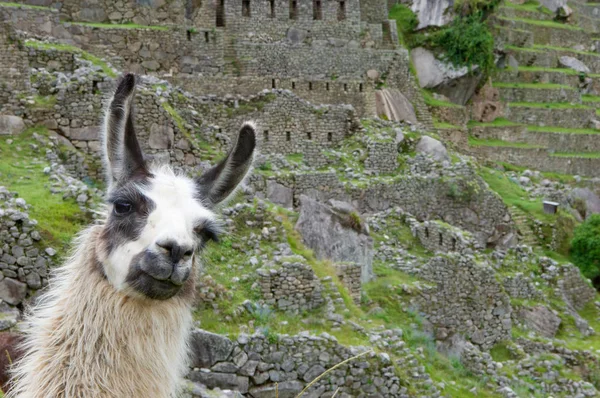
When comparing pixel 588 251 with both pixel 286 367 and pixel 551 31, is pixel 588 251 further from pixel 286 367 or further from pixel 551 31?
pixel 551 31

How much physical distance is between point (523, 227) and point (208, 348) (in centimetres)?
1366

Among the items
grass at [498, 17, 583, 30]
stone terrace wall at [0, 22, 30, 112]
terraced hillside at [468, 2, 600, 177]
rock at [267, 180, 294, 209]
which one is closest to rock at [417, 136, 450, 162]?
rock at [267, 180, 294, 209]

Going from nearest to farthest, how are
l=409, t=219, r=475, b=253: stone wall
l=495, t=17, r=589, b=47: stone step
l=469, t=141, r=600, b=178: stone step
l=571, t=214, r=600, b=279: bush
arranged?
l=409, t=219, r=475, b=253: stone wall → l=571, t=214, r=600, b=279: bush → l=469, t=141, r=600, b=178: stone step → l=495, t=17, r=589, b=47: stone step

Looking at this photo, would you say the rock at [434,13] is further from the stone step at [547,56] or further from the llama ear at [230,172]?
the llama ear at [230,172]

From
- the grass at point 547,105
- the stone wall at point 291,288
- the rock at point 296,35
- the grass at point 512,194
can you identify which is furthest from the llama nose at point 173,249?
the grass at point 547,105

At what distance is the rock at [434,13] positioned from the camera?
29297 millimetres

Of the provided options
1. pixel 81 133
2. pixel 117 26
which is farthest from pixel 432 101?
pixel 81 133

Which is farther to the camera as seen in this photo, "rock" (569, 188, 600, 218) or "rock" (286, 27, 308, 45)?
"rock" (286, 27, 308, 45)

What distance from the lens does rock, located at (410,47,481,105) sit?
29.1 metres

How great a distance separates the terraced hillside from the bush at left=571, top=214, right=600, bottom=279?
24.9ft

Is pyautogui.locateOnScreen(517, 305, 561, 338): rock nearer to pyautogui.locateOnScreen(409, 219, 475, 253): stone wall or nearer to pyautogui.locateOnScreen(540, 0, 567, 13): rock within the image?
pyautogui.locateOnScreen(409, 219, 475, 253): stone wall

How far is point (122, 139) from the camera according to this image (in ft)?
12.6

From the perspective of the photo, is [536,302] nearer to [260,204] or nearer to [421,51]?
[260,204]

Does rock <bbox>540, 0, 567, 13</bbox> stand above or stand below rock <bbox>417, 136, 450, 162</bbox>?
above
